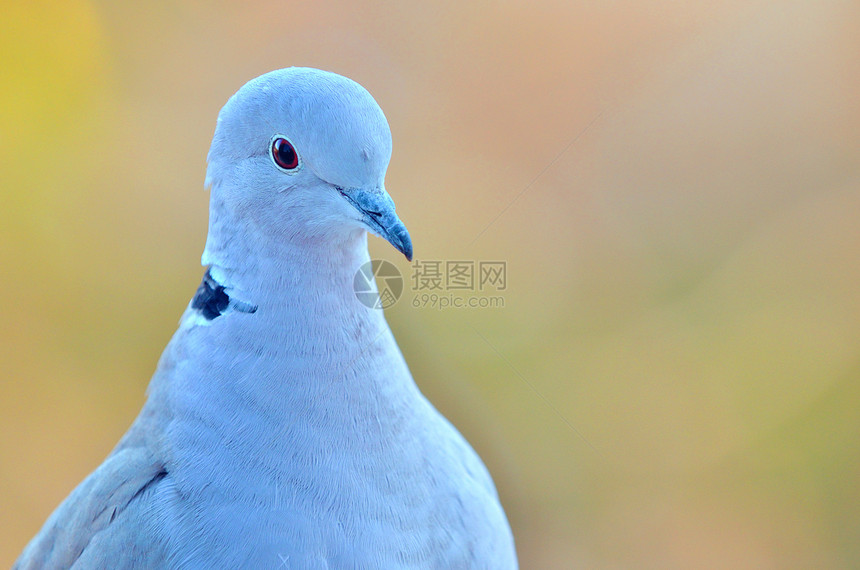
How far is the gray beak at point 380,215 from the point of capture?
1032 mm

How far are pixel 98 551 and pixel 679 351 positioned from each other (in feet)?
5.94

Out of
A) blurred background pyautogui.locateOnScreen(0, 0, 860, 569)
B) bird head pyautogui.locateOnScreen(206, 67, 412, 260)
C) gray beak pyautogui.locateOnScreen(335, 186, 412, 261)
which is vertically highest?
blurred background pyautogui.locateOnScreen(0, 0, 860, 569)

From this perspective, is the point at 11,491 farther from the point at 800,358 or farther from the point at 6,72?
the point at 800,358

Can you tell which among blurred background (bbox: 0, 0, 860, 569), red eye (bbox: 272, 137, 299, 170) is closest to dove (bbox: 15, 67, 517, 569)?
red eye (bbox: 272, 137, 299, 170)

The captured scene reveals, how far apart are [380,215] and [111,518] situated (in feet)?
2.04

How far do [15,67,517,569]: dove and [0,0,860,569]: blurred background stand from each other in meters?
1.05

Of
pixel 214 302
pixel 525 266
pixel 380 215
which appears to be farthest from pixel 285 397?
pixel 525 266

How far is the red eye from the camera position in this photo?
3.54 ft

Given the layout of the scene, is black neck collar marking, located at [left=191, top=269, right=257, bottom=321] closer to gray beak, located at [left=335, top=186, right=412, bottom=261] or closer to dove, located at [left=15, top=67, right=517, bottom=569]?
dove, located at [left=15, top=67, right=517, bottom=569]

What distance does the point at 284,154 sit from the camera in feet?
3.56

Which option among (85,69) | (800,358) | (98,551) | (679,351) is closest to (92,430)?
(85,69)

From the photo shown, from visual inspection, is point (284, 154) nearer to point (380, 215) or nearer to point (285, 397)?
point (380, 215)

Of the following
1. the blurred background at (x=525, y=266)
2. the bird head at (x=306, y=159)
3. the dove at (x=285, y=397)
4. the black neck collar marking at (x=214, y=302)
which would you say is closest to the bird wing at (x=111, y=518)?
the dove at (x=285, y=397)

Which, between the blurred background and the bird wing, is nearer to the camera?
the bird wing
